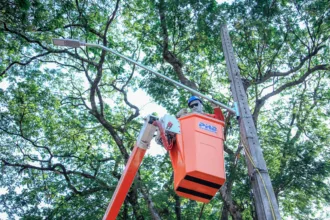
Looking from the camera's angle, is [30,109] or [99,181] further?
[30,109]

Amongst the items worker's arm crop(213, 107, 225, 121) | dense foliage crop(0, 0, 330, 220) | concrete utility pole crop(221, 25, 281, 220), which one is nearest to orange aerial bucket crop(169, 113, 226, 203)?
worker's arm crop(213, 107, 225, 121)

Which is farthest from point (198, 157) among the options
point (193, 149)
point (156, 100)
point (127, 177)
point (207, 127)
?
point (156, 100)

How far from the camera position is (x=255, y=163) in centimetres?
429

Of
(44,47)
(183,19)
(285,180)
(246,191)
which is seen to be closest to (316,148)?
(285,180)

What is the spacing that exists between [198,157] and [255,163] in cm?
106

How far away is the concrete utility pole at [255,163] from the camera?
400 cm

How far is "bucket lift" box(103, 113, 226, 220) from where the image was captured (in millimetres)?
3543

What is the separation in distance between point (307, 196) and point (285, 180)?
5.11 ft

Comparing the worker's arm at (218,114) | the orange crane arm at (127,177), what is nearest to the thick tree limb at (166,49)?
the worker's arm at (218,114)

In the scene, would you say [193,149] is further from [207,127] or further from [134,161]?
[134,161]

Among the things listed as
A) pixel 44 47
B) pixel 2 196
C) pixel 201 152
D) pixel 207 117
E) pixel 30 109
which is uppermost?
pixel 44 47

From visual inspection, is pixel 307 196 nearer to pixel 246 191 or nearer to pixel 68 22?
pixel 246 191

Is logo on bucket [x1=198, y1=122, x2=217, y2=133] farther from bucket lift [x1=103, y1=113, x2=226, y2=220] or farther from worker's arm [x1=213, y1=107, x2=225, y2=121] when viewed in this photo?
worker's arm [x1=213, y1=107, x2=225, y2=121]

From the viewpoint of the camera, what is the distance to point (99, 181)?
10.2 metres
